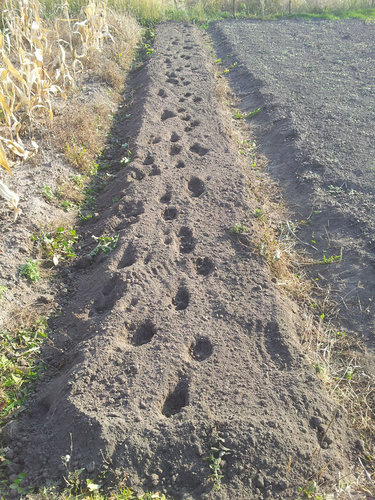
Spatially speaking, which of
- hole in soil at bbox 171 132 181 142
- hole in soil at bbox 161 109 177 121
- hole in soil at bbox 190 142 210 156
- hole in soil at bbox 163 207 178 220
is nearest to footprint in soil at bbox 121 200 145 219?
hole in soil at bbox 163 207 178 220

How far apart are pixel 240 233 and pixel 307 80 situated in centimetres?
499

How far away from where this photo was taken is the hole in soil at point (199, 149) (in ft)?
18.3

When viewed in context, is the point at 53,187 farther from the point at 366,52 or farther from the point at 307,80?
the point at 366,52

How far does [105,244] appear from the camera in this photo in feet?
13.6

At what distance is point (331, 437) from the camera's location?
2697 mm

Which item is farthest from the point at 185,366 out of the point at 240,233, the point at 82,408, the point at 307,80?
the point at 307,80

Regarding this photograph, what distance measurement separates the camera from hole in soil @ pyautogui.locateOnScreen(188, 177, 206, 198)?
4.85 meters

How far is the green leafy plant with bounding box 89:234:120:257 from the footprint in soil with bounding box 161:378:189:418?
64.4 inches

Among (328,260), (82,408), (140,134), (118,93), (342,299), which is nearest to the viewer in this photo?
(82,408)

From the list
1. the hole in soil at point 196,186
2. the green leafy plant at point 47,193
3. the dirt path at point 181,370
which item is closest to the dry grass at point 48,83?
the green leafy plant at point 47,193

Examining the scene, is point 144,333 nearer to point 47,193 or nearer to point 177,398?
point 177,398

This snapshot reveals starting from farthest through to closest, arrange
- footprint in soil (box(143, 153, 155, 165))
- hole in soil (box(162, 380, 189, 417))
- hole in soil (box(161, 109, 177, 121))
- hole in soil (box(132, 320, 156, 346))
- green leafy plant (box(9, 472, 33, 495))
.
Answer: hole in soil (box(161, 109, 177, 121)) < footprint in soil (box(143, 153, 155, 165)) < hole in soil (box(132, 320, 156, 346)) < hole in soil (box(162, 380, 189, 417)) < green leafy plant (box(9, 472, 33, 495))

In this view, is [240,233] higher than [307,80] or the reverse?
the reverse

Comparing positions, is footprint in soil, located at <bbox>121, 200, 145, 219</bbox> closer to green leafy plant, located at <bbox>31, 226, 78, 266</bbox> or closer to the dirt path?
the dirt path
